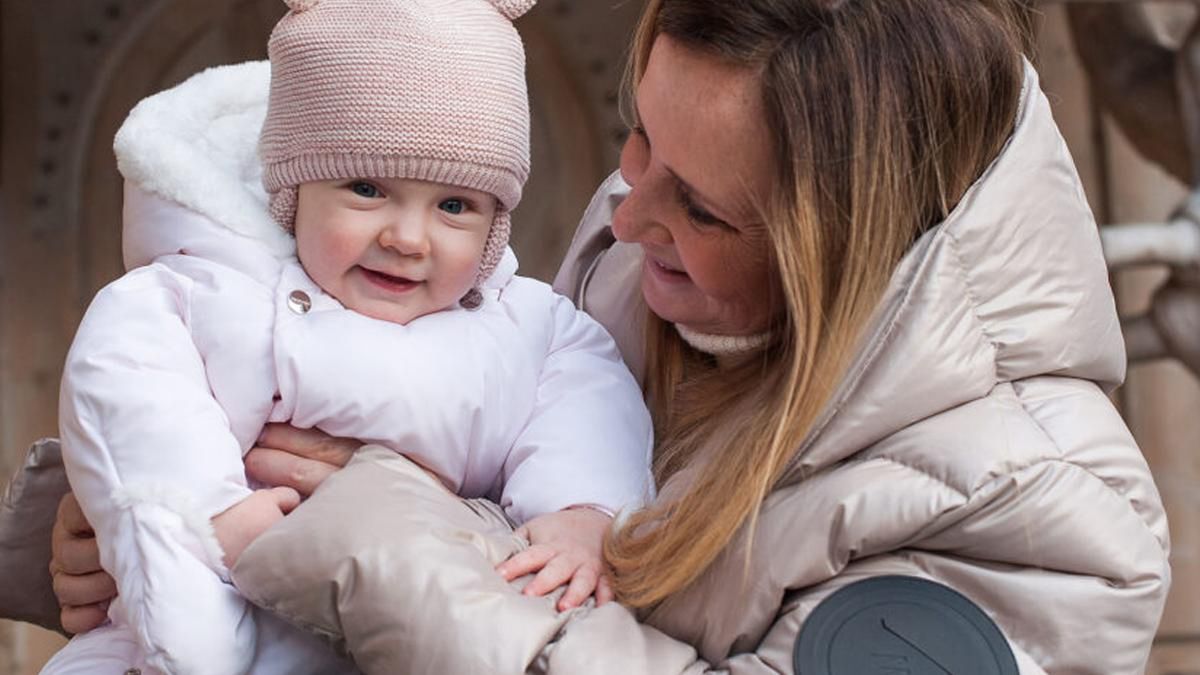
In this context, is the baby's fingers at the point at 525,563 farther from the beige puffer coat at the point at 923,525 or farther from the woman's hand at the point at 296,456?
the woman's hand at the point at 296,456

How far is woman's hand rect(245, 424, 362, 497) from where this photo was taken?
5.30 ft

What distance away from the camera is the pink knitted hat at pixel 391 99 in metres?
1.64

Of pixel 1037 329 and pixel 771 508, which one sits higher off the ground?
pixel 1037 329

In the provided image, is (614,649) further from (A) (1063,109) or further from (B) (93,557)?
(A) (1063,109)

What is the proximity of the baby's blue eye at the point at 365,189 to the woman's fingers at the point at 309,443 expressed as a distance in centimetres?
22

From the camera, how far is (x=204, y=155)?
172cm

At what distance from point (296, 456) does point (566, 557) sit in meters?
0.27

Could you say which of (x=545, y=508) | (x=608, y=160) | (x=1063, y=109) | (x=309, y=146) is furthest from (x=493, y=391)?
(x=1063, y=109)

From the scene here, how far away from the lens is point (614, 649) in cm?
142

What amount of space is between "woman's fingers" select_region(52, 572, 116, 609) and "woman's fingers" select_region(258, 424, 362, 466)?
207 millimetres

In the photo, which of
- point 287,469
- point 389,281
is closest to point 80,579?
point 287,469

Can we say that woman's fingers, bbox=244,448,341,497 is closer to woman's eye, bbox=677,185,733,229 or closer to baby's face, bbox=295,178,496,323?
baby's face, bbox=295,178,496,323

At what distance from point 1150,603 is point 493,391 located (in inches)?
24.0

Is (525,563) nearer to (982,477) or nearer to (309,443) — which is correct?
(309,443)
